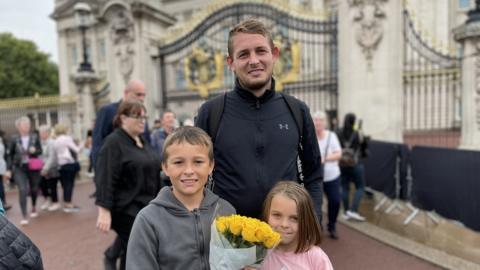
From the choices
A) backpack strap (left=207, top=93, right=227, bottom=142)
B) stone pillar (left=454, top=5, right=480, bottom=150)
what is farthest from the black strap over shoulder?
stone pillar (left=454, top=5, right=480, bottom=150)

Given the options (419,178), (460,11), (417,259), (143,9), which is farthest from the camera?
(460,11)

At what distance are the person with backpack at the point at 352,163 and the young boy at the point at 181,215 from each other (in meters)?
4.29

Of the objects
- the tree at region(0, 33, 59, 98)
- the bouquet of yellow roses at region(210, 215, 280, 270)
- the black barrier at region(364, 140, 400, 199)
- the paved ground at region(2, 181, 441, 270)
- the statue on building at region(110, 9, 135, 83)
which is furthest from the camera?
the tree at region(0, 33, 59, 98)

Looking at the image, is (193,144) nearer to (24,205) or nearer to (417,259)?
(417,259)

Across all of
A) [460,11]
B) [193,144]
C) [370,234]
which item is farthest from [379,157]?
[460,11]

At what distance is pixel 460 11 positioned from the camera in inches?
1048

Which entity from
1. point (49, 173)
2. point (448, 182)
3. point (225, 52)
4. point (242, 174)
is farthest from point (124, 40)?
point (242, 174)

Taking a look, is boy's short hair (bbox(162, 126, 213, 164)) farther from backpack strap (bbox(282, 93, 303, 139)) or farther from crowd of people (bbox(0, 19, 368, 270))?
backpack strap (bbox(282, 93, 303, 139))

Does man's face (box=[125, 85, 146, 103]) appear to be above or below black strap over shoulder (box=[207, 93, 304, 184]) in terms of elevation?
above

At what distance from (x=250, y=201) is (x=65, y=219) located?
6.08 meters

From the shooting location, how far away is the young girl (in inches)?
74.2

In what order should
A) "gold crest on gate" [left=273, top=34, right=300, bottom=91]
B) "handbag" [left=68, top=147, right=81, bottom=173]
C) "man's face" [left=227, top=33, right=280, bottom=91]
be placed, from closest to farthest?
"man's face" [left=227, top=33, right=280, bottom=91], "handbag" [left=68, top=147, right=81, bottom=173], "gold crest on gate" [left=273, top=34, right=300, bottom=91]

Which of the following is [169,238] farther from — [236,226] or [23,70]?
[23,70]

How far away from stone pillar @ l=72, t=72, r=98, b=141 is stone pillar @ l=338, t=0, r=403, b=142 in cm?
786
